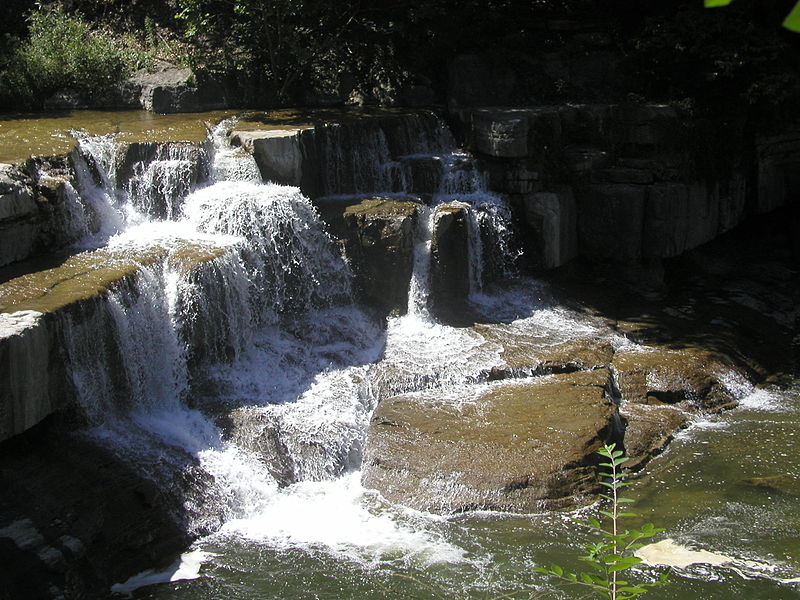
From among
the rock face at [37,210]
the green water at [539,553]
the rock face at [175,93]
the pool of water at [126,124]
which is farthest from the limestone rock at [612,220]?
the rock face at [37,210]

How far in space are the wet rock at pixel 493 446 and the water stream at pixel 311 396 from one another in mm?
200

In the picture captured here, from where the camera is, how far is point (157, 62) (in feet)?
48.3

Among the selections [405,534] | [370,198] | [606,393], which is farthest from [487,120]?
[405,534]

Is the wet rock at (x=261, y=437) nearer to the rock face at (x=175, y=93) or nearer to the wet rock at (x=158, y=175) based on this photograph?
the wet rock at (x=158, y=175)

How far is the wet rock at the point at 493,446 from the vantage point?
7.76 m

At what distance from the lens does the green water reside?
21.1ft

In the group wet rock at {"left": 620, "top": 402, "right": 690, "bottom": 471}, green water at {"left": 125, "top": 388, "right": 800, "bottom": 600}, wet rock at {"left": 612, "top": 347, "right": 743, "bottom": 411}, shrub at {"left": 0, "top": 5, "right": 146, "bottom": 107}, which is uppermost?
shrub at {"left": 0, "top": 5, "right": 146, "bottom": 107}

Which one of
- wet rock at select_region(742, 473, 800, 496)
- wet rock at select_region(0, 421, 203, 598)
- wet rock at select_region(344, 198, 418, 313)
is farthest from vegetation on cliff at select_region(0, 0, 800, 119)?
wet rock at select_region(0, 421, 203, 598)

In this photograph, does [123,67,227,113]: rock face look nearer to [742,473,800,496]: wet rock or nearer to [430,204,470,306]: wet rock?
[430,204,470,306]: wet rock

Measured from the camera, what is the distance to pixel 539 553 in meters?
6.90

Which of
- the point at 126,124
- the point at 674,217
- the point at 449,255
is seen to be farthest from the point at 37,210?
the point at 674,217

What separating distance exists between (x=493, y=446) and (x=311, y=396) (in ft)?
6.70

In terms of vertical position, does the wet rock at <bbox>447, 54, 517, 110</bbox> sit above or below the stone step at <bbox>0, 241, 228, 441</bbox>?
above

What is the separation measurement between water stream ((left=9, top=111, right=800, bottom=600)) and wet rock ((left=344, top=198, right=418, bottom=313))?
0.18 meters
